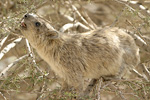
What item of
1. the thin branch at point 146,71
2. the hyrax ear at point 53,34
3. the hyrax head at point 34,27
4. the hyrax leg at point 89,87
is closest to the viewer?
the hyrax head at point 34,27

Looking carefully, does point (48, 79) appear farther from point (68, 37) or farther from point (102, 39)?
point (102, 39)

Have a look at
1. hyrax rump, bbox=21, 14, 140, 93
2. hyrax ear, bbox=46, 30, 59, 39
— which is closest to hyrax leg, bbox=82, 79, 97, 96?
hyrax rump, bbox=21, 14, 140, 93

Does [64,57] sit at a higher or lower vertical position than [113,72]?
higher

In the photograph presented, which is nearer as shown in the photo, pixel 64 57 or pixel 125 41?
pixel 64 57

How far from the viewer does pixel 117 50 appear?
475cm

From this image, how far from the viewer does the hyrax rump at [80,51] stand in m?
4.39

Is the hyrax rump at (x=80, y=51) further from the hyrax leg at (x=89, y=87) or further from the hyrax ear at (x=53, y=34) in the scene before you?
the hyrax leg at (x=89, y=87)

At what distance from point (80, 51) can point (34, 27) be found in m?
0.92

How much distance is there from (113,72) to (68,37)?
3.55ft

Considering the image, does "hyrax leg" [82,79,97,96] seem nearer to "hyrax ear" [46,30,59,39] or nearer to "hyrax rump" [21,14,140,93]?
"hyrax rump" [21,14,140,93]

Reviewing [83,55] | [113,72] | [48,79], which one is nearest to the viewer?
[48,79]

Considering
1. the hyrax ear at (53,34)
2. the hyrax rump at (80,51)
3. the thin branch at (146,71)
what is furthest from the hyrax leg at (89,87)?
the hyrax ear at (53,34)

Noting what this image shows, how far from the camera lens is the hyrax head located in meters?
4.20

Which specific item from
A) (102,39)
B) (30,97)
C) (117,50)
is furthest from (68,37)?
(30,97)
